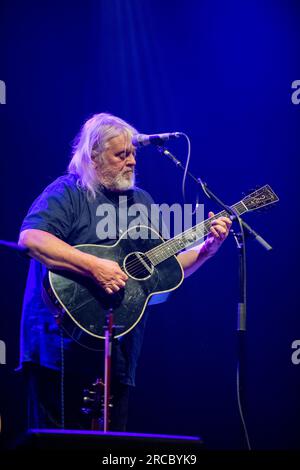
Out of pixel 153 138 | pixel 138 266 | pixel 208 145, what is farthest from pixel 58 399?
pixel 208 145

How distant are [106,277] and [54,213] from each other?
1.52 feet

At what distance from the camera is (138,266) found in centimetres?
354

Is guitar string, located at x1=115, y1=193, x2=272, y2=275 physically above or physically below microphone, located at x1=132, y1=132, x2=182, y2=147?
below

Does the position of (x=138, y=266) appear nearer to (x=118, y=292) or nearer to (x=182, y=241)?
(x=118, y=292)

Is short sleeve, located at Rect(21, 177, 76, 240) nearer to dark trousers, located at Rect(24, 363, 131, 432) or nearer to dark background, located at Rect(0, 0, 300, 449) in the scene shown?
dark trousers, located at Rect(24, 363, 131, 432)

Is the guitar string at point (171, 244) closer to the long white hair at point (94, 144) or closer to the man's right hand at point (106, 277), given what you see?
the man's right hand at point (106, 277)

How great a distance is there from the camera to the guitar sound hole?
350cm

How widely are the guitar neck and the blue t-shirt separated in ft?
0.79

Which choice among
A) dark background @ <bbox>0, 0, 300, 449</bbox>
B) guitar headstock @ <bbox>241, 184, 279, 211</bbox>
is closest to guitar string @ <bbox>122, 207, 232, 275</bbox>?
guitar headstock @ <bbox>241, 184, 279, 211</bbox>

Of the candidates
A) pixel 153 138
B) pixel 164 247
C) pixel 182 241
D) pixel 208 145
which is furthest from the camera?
pixel 208 145

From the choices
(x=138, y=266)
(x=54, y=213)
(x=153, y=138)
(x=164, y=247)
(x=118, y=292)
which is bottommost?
(x=118, y=292)

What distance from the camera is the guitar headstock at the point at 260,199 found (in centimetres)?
380
